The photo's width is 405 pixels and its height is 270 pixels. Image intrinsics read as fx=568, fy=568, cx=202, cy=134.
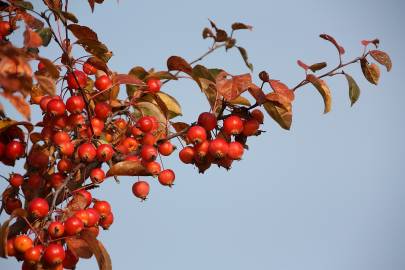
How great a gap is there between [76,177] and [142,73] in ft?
2.10

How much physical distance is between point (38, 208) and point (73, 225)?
16 centimetres

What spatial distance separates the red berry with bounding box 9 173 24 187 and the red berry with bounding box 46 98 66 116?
0.34 m

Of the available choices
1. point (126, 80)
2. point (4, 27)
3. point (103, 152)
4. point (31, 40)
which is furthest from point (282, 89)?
point (4, 27)

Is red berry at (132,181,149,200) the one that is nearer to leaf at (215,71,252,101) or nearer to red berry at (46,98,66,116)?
red berry at (46,98,66,116)

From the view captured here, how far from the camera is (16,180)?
2.57 m

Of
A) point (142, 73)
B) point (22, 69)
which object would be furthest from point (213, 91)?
point (22, 69)

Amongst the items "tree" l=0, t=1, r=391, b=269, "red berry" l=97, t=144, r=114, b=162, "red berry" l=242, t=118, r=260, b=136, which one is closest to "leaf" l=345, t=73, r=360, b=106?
"tree" l=0, t=1, r=391, b=269

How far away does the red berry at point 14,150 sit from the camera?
259 cm

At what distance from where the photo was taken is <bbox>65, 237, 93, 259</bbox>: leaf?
7.95 feet

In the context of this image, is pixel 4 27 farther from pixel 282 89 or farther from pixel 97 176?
pixel 282 89

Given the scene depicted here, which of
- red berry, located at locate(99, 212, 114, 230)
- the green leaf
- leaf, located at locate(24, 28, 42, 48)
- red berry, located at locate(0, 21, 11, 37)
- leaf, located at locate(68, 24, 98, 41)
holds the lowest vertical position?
red berry, located at locate(99, 212, 114, 230)

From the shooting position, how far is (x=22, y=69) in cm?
177

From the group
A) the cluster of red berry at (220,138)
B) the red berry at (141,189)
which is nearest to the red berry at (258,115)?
the cluster of red berry at (220,138)

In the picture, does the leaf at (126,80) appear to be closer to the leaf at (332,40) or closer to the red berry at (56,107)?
the red berry at (56,107)
